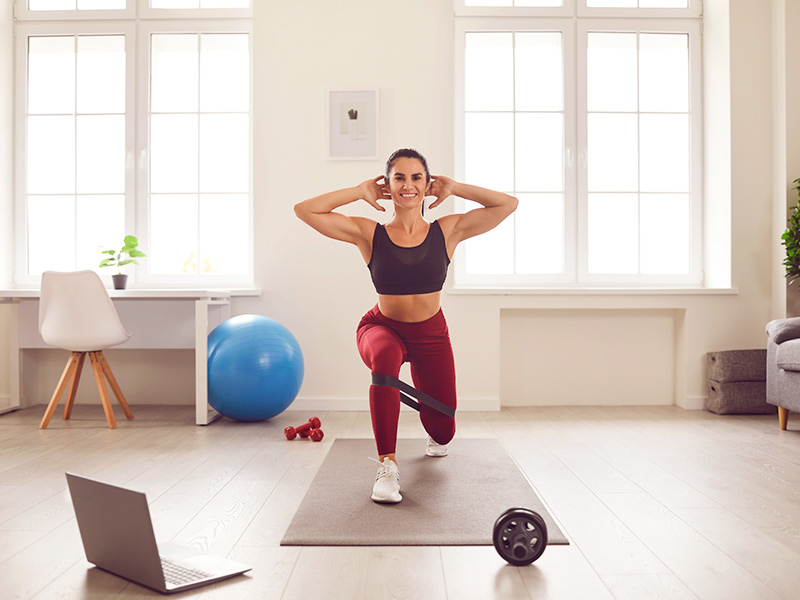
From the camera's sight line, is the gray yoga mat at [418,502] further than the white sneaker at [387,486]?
No

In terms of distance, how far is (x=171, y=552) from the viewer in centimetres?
182

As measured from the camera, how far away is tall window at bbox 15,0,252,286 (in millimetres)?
4680

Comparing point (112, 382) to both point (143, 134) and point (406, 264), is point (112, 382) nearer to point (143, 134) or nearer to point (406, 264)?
point (143, 134)

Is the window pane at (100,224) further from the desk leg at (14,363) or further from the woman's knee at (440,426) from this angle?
the woman's knee at (440,426)

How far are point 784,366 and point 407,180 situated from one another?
228 cm

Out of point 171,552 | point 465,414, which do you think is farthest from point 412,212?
point 465,414

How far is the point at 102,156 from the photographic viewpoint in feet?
15.5

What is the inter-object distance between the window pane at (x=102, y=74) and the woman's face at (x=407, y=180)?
291 centimetres

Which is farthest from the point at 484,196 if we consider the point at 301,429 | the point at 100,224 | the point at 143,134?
the point at 100,224

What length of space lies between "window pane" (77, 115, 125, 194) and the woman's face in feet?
9.26

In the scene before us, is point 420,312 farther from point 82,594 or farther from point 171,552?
point 82,594

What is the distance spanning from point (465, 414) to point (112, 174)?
2.86 metres

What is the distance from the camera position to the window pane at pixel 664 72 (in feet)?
15.4

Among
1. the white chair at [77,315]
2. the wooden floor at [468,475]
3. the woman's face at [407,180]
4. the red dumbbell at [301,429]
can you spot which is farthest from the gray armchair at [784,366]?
the white chair at [77,315]
